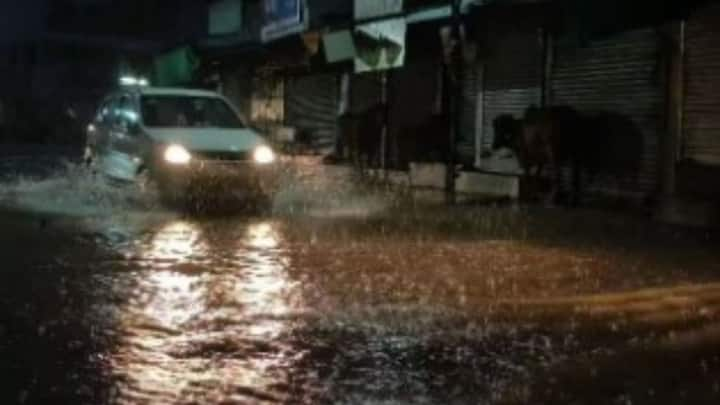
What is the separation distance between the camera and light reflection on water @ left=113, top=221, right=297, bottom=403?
19.3 feet

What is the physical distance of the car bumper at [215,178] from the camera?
14.7 m

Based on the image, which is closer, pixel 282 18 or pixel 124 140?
pixel 124 140

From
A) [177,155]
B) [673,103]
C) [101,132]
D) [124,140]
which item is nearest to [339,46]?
[101,132]

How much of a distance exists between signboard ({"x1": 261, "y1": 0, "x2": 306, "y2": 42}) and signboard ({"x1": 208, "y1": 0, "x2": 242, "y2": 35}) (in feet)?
13.1

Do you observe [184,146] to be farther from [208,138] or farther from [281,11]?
[281,11]

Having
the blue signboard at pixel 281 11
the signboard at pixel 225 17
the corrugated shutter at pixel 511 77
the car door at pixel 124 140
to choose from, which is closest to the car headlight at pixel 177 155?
the car door at pixel 124 140

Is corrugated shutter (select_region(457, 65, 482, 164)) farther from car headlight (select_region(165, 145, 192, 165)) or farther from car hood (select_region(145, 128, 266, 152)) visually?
car headlight (select_region(165, 145, 192, 165))

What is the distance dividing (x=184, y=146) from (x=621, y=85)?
19.8ft

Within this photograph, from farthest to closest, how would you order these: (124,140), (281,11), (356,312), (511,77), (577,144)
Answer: (281,11) → (511,77) → (577,144) → (124,140) → (356,312)

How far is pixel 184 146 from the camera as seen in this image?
1479 centimetres

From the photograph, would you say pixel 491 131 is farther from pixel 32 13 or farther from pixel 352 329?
pixel 32 13

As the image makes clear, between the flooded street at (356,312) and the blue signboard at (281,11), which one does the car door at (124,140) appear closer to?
the flooded street at (356,312)

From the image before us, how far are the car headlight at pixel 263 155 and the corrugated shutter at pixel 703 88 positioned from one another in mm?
5316

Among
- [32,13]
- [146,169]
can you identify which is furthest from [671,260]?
[32,13]
